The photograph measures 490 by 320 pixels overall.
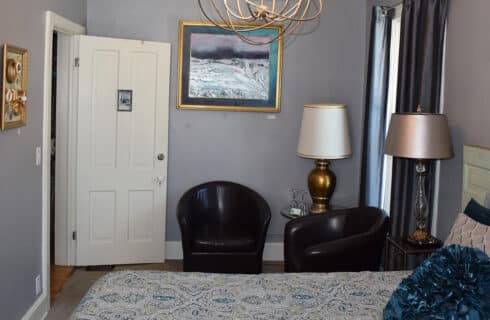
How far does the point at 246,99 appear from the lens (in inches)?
213

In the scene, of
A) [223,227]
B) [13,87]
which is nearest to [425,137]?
[223,227]

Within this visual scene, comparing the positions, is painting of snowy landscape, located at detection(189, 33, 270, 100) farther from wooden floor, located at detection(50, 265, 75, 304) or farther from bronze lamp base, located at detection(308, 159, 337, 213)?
wooden floor, located at detection(50, 265, 75, 304)

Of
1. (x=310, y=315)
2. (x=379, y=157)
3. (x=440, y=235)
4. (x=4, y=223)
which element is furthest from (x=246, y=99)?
(x=310, y=315)

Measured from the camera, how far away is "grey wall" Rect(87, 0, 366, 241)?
543 centimetres

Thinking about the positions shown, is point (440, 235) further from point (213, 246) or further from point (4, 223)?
Answer: point (4, 223)

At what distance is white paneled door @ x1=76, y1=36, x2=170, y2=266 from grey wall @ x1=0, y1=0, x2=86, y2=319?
39.7 inches

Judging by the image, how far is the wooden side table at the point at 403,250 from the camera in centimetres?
346

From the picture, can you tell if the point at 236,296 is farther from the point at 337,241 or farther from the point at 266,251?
the point at 266,251

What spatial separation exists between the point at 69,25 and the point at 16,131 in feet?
4.79

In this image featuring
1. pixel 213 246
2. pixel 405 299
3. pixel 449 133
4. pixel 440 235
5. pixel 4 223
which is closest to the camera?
pixel 405 299

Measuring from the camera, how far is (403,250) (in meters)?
3.49

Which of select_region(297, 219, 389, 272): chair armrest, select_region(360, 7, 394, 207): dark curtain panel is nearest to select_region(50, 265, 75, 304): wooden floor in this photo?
select_region(297, 219, 389, 272): chair armrest

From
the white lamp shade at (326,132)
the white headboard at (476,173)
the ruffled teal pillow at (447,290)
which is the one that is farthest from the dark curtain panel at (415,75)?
the ruffled teal pillow at (447,290)

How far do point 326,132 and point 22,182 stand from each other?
2.35 meters
